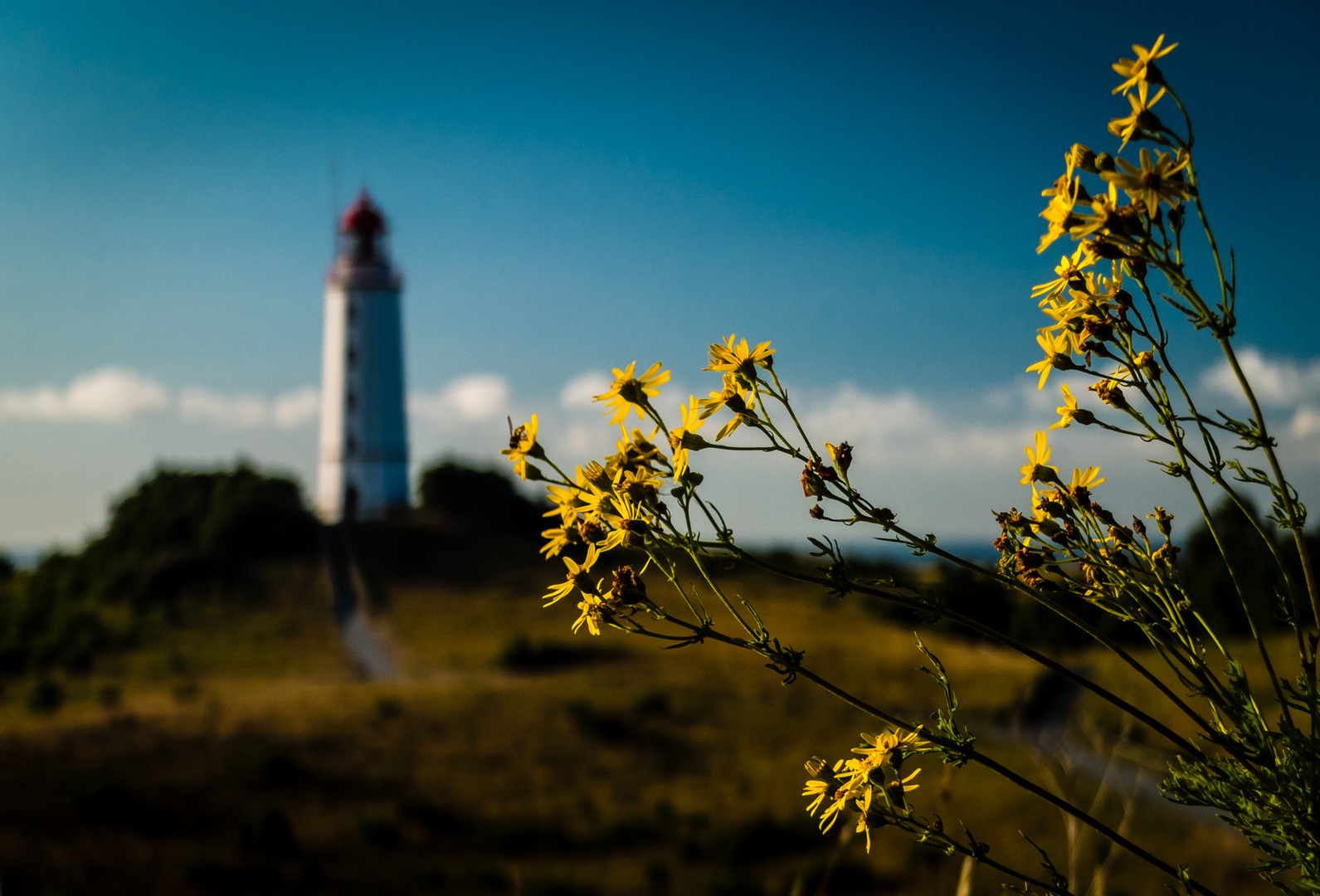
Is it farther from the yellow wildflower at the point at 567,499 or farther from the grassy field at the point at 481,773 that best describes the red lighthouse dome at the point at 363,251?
the yellow wildflower at the point at 567,499

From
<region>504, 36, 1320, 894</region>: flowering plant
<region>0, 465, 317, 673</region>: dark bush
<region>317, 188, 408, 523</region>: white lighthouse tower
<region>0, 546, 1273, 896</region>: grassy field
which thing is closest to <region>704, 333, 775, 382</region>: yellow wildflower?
<region>504, 36, 1320, 894</region>: flowering plant

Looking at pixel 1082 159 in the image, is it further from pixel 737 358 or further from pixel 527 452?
pixel 527 452

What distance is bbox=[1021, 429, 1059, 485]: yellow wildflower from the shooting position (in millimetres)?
1565

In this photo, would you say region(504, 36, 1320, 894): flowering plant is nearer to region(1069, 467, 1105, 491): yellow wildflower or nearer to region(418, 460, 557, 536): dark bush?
region(1069, 467, 1105, 491): yellow wildflower

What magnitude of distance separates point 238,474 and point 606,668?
75.6ft

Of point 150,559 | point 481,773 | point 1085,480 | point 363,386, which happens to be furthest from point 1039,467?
point 150,559

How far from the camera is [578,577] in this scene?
1.45 m

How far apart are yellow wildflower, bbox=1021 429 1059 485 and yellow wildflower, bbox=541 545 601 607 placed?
2.51 feet

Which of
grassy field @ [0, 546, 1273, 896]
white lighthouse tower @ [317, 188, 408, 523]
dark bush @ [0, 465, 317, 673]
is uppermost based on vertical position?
white lighthouse tower @ [317, 188, 408, 523]

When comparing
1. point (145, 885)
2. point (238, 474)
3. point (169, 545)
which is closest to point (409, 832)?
point (145, 885)

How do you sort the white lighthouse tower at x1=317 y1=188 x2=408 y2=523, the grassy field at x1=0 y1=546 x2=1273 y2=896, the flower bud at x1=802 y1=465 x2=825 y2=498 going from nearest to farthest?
the flower bud at x1=802 y1=465 x2=825 y2=498 < the grassy field at x1=0 y1=546 x2=1273 y2=896 < the white lighthouse tower at x1=317 y1=188 x2=408 y2=523

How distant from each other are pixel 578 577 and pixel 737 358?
17.1 inches

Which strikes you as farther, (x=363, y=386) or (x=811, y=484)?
(x=363, y=386)

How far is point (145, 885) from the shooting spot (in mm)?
15859
